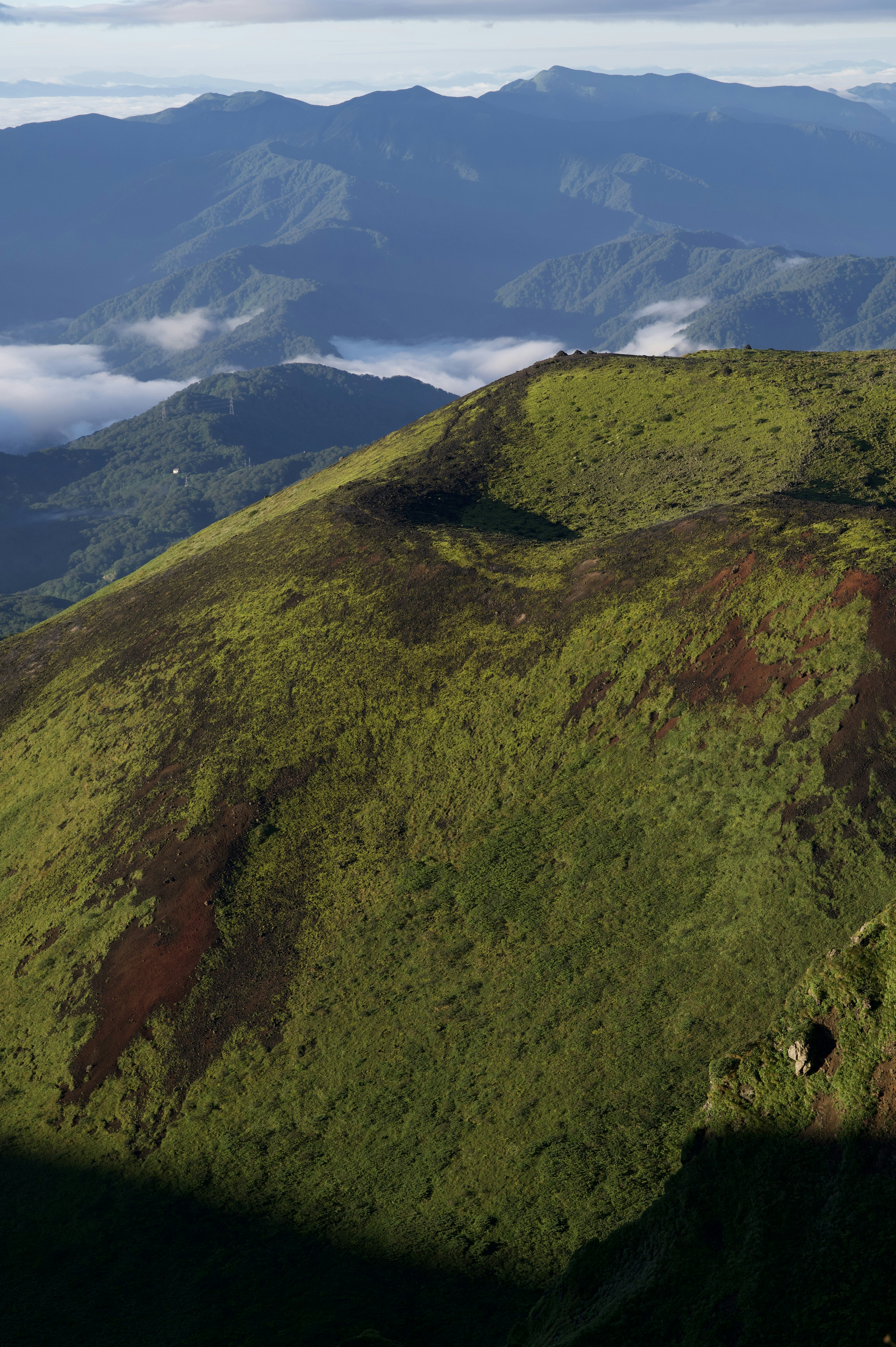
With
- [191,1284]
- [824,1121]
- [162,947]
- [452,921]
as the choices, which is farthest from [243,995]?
[824,1121]

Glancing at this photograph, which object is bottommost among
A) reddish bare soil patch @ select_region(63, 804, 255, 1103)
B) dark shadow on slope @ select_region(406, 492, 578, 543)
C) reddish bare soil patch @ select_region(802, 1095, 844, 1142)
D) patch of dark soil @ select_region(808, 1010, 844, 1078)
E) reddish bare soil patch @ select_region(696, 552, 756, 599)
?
reddish bare soil patch @ select_region(63, 804, 255, 1103)

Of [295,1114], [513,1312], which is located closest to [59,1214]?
[295,1114]

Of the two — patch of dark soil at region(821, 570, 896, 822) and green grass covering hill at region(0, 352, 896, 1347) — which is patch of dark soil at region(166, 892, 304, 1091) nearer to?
green grass covering hill at region(0, 352, 896, 1347)

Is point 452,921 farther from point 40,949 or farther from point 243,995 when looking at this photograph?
point 40,949

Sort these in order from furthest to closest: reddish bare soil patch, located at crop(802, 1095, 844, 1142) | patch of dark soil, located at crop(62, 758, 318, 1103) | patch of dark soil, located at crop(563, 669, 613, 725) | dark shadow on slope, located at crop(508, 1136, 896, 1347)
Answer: patch of dark soil, located at crop(563, 669, 613, 725), patch of dark soil, located at crop(62, 758, 318, 1103), reddish bare soil patch, located at crop(802, 1095, 844, 1142), dark shadow on slope, located at crop(508, 1136, 896, 1347)

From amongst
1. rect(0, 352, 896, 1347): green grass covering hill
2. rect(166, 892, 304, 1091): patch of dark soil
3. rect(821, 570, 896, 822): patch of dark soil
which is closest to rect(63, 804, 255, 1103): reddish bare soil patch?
rect(0, 352, 896, 1347): green grass covering hill

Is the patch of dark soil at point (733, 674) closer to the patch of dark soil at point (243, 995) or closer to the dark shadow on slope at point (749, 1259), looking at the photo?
the patch of dark soil at point (243, 995)

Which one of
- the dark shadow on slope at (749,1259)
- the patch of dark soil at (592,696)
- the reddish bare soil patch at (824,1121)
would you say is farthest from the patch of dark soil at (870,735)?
the dark shadow on slope at (749,1259)
